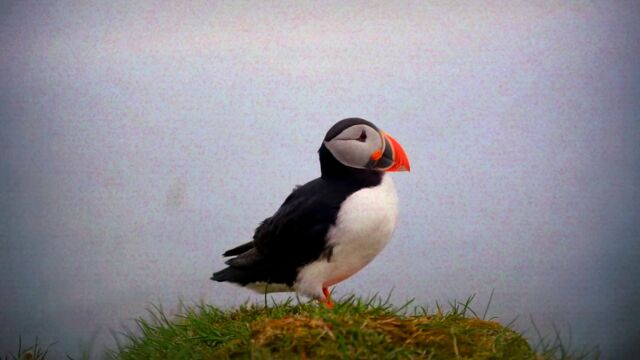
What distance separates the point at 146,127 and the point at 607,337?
9.65 feet

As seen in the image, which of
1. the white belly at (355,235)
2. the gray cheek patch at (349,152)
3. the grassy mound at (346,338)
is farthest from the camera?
the gray cheek patch at (349,152)

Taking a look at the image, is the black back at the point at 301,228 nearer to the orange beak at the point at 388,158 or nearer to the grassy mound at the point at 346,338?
the orange beak at the point at 388,158

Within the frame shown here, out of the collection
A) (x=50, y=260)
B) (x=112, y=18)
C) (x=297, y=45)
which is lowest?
(x=50, y=260)

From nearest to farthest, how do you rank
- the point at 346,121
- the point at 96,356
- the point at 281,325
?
the point at 281,325 < the point at 346,121 < the point at 96,356

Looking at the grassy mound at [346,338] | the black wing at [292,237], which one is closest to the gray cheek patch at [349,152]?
the black wing at [292,237]

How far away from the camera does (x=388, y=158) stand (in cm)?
284

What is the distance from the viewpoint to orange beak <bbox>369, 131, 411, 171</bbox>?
2.82 meters

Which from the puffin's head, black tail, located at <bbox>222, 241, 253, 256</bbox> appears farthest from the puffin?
black tail, located at <bbox>222, 241, 253, 256</bbox>

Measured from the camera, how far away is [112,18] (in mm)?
3633

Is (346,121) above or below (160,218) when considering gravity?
above

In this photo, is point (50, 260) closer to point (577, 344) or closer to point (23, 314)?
point (23, 314)

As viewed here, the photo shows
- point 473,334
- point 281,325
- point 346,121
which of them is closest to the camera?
point 281,325

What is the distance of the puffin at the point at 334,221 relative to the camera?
2658 mm

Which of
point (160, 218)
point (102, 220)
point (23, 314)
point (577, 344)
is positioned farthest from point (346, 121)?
point (23, 314)
